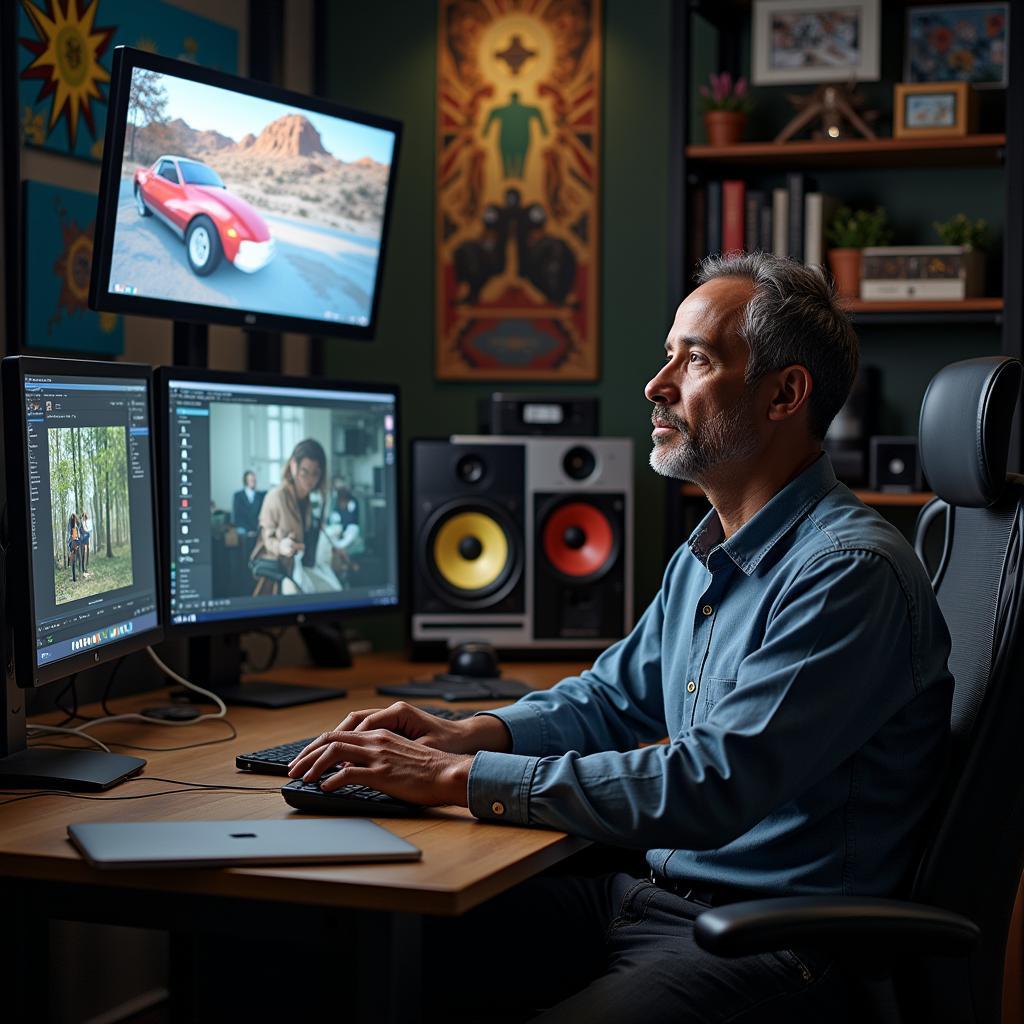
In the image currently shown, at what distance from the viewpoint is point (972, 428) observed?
1634 mm

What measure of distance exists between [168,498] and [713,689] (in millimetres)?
945

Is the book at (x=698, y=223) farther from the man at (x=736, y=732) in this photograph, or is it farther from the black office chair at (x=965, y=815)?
the black office chair at (x=965, y=815)

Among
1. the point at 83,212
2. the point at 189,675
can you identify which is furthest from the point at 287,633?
the point at 83,212

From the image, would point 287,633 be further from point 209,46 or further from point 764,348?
point 764,348

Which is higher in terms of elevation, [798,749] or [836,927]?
[798,749]

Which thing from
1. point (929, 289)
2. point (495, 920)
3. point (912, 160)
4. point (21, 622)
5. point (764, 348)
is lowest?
point (495, 920)

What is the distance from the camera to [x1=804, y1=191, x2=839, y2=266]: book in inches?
129

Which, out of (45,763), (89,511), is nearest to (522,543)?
(89,511)

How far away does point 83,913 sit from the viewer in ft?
4.89

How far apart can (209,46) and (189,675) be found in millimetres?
1353

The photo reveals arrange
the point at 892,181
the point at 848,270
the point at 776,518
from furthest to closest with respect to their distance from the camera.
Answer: the point at 892,181, the point at 848,270, the point at 776,518

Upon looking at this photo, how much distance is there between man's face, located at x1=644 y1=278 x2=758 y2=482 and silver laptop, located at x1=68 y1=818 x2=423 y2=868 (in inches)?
25.2

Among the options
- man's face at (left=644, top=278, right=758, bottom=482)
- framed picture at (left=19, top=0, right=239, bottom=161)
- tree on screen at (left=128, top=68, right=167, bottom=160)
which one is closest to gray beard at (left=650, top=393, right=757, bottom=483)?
man's face at (left=644, top=278, right=758, bottom=482)

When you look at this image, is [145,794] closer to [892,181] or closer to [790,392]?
[790,392]
